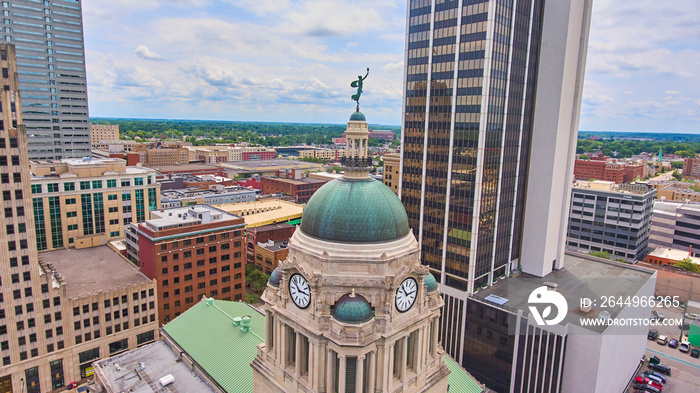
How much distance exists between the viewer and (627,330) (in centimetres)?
6706

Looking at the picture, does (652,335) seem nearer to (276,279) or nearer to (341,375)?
(341,375)

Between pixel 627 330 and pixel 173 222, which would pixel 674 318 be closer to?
pixel 627 330

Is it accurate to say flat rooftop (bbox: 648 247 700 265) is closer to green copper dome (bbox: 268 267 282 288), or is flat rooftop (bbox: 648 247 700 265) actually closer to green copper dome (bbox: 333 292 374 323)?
green copper dome (bbox: 333 292 374 323)

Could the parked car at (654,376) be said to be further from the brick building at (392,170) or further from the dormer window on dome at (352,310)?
the brick building at (392,170)

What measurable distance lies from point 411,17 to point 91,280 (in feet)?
258

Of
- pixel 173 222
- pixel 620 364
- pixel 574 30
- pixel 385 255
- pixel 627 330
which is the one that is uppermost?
pixel 574 30

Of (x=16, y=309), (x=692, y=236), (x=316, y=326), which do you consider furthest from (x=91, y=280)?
(x=692, y=236)

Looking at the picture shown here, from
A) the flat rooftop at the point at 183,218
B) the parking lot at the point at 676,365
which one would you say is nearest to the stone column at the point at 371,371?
the flat rooftop at the point at 183,218

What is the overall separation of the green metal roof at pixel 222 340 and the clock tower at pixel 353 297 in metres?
9.47

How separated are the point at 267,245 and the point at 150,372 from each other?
67213 mm

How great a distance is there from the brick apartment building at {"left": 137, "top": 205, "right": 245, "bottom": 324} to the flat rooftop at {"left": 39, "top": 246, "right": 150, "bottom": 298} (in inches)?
185

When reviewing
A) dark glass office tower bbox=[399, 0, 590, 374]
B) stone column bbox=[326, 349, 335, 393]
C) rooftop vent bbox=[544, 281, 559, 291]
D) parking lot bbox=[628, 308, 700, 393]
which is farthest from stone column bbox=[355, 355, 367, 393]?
parking lot bbox=[628, 308, 700, 393]

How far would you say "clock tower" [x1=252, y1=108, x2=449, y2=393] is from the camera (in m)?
31.4

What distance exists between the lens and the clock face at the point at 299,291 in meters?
32.6
